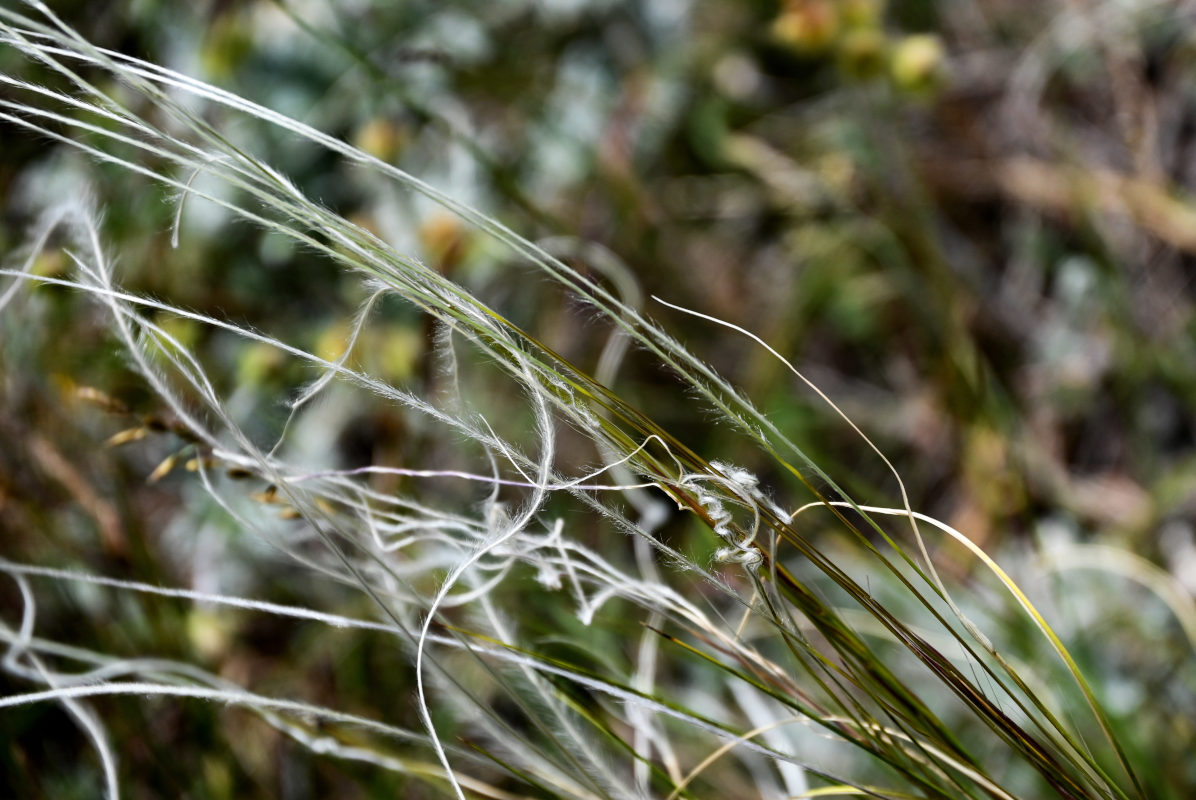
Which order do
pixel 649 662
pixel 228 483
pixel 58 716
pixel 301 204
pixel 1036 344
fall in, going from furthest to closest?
pixel 1036 344 < pixel 228 483 < pixel 58 716 < pixel 649 662 < pixel 301 204

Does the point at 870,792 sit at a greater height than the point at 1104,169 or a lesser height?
lesser

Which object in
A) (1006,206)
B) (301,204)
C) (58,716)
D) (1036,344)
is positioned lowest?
(58,716)

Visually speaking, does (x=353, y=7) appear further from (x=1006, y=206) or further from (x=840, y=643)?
(x=840, y=643)

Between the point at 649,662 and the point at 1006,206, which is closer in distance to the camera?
the point at 649,662

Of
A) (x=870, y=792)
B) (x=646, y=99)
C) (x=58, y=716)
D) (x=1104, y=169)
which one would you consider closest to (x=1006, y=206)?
(x=1104, y=169)

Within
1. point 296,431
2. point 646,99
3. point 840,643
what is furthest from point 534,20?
point 840,643

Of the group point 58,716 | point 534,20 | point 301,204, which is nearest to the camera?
point 301,204
